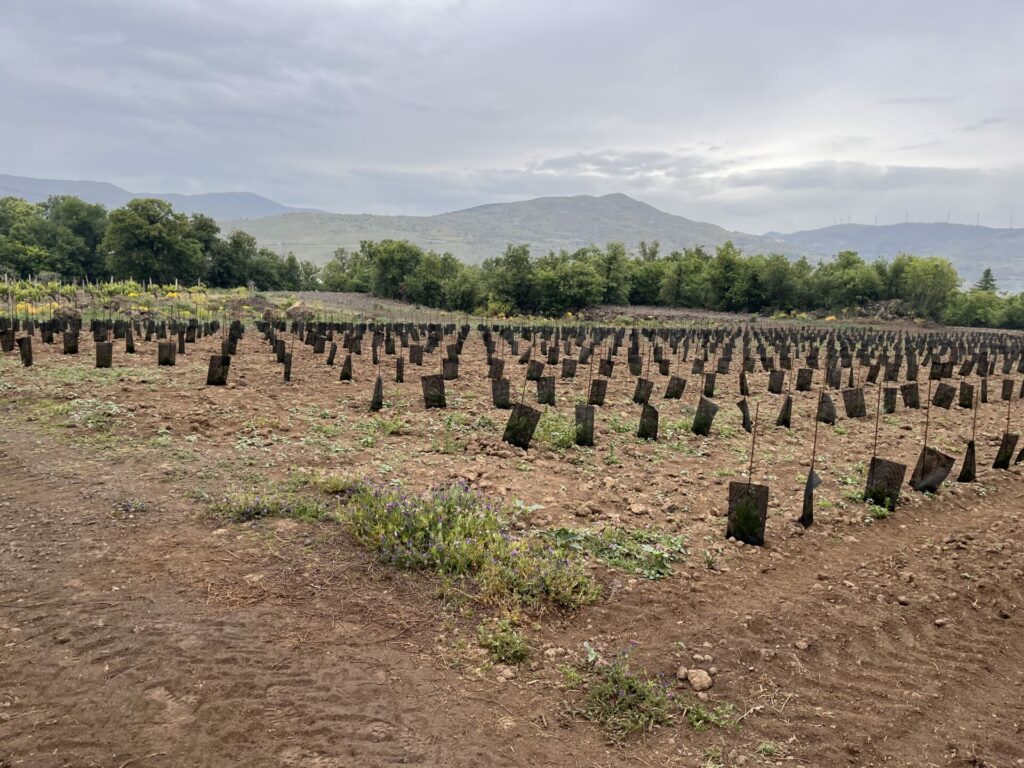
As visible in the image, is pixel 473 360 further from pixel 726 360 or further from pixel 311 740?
pixel 311 740

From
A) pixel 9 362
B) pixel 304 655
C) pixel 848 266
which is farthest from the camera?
pixel 848 266

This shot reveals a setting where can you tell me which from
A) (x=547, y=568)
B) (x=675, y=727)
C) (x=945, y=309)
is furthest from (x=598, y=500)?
(x=945, y=309)

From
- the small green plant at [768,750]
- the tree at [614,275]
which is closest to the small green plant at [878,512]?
the small green plant at [768,750]

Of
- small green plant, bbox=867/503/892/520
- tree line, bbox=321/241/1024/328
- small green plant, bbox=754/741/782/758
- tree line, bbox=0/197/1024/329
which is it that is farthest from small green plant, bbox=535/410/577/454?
tree line, bbox=321/241/1024/328

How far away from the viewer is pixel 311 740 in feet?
10.6

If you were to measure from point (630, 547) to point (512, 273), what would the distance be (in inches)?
1956

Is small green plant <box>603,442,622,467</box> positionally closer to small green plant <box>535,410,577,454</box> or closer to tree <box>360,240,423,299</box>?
small green plant <box>535,410,577,454</box>

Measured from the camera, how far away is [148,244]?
53219 millimetres

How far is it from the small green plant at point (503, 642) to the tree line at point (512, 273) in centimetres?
4774

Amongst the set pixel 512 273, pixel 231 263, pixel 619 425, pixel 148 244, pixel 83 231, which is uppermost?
pixel 83 231

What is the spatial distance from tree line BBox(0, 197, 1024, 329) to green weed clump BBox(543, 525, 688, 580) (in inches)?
1815

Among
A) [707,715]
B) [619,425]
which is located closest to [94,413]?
[619,425]

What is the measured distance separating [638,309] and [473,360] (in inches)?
1595

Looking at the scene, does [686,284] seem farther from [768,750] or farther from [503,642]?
[768,750]
